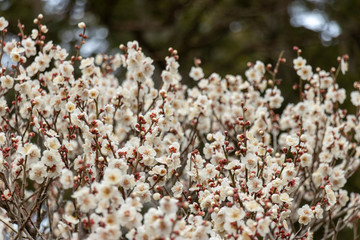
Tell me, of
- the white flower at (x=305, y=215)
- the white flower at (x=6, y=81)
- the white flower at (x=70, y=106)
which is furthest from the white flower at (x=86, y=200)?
the white flower at (x=6, y=81)

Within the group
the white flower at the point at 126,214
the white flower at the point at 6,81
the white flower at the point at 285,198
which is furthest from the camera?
the white flower at the point at 6,81

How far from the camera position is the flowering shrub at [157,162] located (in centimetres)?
177

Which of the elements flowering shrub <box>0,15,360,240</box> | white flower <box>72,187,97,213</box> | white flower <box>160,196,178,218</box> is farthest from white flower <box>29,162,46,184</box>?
white flower <box>160,196,178,218</box>

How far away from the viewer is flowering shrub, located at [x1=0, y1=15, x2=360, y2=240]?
5.80 feet

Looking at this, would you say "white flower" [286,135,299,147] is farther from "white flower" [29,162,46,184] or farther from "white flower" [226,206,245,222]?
"white flower" [29,162,46,184]

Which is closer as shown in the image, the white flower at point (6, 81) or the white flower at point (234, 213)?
the white flower at point (234, 213)

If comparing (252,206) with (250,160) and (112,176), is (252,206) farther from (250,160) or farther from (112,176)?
(112,176)

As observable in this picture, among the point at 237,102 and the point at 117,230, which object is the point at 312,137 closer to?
the point at 237,102

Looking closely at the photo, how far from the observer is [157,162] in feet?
7.82

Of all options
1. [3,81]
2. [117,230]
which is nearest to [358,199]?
[117,230]

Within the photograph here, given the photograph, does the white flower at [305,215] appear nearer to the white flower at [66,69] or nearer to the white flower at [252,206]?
the white flower at [252,206]

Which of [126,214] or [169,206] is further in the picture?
[126,214]

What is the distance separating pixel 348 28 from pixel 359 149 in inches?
150

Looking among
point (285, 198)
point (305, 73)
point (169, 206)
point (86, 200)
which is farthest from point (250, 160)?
point (305, 73)
